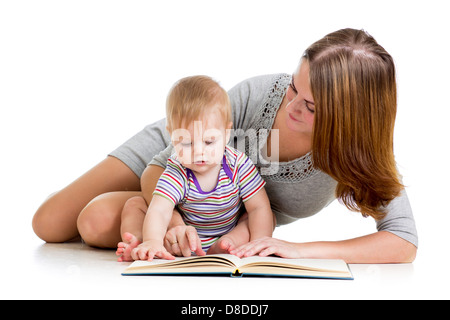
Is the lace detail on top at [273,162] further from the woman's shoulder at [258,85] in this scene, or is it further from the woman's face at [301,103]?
the woman's face at [301,103]

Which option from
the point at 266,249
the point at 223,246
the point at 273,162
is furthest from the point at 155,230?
the point at 273,162

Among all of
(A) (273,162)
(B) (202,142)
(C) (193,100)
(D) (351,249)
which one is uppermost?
(C) (193,100)

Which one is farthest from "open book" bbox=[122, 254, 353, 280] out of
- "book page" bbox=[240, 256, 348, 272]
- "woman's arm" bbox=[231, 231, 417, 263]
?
"woman's arm" bbox=[231, 231, 417, 263]

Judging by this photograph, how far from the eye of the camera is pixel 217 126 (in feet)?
6.16

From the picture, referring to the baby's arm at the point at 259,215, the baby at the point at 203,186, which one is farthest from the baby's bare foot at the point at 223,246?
the baby's arm at the point at 259,215

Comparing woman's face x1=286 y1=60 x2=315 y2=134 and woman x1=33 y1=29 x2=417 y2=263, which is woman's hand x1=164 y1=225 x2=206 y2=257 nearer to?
woman x1=33 y1=29 x2=417 y2=263

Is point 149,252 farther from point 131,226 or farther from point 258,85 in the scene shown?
point 258,85

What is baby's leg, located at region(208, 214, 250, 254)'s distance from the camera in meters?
1.88

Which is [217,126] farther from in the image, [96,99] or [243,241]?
[96,99]

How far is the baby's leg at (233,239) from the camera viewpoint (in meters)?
1.88

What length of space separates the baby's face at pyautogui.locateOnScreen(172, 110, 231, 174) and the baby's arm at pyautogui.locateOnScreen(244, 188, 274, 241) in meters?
0.21

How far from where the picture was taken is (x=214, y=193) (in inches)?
78.9

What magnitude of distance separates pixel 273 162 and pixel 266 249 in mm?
469
